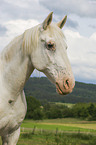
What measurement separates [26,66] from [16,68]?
18 cm

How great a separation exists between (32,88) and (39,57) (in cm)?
12172

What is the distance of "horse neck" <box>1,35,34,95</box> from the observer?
9.44ft

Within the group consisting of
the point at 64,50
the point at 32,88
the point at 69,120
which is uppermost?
the point at 64,50

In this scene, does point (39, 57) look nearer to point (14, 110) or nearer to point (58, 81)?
point (58, 81)

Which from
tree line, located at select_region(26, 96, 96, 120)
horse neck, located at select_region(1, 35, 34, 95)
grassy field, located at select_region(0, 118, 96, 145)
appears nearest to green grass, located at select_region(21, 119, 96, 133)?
grassy field, located at select_region(0, 118, 96, 145)

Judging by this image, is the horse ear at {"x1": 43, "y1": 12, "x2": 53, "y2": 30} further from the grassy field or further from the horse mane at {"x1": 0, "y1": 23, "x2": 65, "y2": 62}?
the grassy field

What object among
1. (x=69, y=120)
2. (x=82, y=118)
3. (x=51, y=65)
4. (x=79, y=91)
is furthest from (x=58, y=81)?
(x=79, y=91)

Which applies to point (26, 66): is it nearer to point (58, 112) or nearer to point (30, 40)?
point (30, 40)

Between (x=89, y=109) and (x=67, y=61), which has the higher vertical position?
(x=67, y=61)

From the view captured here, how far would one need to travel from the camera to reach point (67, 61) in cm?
256

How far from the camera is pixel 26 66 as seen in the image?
2861 mm

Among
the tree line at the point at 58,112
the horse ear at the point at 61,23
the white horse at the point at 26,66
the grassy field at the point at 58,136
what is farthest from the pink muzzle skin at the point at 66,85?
the tree line at the point at 58,112

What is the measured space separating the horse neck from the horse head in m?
0.23

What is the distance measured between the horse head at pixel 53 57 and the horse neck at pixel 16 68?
0.23 m
